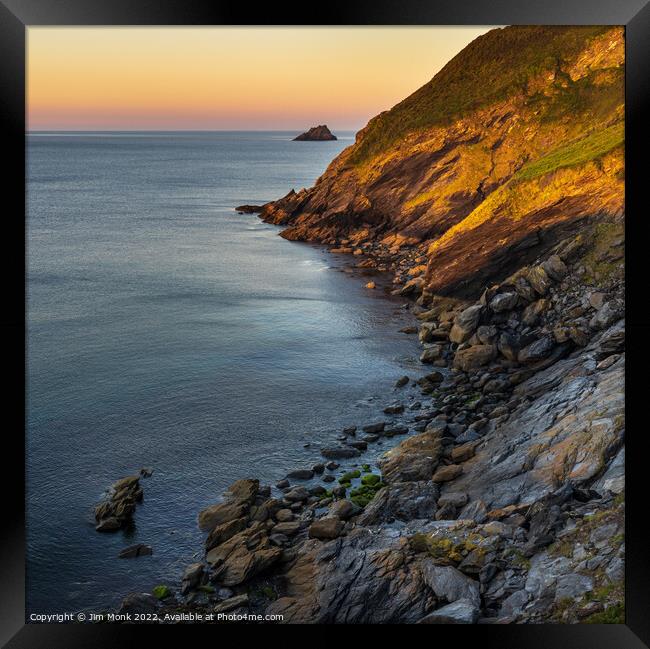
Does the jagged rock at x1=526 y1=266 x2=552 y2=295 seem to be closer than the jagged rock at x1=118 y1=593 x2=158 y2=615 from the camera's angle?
No

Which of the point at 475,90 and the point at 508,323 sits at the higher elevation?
the point at 475,90

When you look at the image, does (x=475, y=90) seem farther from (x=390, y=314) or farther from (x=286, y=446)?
(x=286, y=446)

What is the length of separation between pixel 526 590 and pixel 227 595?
872 centimetres

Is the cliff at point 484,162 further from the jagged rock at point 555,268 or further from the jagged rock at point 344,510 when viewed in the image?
the jagged rock at point 344,510

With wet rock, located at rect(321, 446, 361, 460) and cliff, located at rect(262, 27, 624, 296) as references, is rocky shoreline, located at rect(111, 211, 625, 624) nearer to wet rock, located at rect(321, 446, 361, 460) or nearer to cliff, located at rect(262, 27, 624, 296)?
wet rock, located at rect(321, 446, 361, 460)

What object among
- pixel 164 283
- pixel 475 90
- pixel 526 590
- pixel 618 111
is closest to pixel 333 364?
pixel 164 283

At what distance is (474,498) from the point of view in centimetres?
2564

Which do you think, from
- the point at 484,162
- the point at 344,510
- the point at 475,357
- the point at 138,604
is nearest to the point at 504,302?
the point at 475,357

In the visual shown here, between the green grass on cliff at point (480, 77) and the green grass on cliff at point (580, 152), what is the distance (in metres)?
17.5

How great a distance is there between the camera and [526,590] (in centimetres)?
1848

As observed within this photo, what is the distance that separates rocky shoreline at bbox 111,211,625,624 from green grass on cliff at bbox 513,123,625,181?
605cm

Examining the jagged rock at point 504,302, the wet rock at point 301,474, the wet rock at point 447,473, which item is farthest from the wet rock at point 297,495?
the jagged rock at point 504,302

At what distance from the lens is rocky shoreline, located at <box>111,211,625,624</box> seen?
755 inches

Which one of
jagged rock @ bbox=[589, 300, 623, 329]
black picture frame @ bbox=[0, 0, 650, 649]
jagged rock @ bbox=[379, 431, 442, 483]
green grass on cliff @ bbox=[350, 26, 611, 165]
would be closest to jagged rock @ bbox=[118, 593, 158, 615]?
black picture frame @ bbox=[0, 0, 650, 649]
